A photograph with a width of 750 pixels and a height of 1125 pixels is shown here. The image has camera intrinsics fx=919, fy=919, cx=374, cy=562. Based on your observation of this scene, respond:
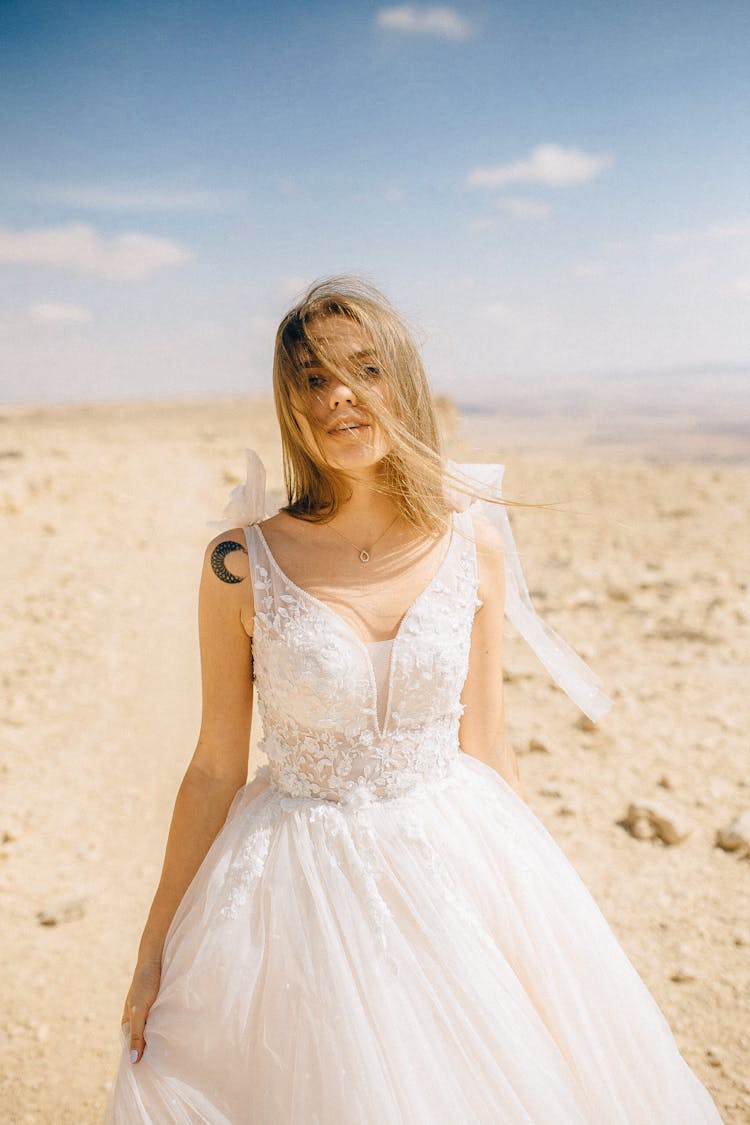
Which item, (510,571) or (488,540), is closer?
(488,540)

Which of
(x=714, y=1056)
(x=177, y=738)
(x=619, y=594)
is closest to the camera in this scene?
(x=714, y=1056)

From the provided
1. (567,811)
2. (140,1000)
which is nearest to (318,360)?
(140,1000)

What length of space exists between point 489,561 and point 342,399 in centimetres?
50

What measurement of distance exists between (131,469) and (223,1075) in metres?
10.2

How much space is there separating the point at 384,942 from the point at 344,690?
0.47m

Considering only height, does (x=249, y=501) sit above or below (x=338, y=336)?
below

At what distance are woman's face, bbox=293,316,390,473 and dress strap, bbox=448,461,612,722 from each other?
0.28 meters

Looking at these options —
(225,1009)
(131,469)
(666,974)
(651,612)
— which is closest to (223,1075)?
(225,1009)

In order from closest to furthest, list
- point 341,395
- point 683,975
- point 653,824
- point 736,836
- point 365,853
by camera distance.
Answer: point 365,853 → point 341,395 → point 683,975 → point 736,836 → point 653,824

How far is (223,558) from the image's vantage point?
190 centimetres

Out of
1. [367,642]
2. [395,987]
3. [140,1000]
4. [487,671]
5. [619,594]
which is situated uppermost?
[367,642]

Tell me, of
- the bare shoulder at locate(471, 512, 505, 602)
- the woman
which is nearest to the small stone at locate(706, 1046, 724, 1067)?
the woman

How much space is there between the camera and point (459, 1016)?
5.46 ft

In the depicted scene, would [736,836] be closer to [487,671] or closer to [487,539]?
[487,671]
